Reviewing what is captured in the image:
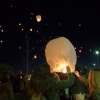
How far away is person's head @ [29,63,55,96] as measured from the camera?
339 cm

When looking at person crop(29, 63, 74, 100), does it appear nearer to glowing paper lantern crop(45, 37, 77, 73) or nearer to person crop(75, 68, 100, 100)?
person crop(75, 68, 100, 100)

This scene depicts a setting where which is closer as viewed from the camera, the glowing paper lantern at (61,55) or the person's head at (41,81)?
the person's head at (41,81)

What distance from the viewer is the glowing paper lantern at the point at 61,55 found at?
4258mm

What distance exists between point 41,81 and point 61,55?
1.05 metres

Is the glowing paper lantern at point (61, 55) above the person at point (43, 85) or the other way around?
above

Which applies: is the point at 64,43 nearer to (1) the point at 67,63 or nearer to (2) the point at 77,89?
(1) the point at 67,63

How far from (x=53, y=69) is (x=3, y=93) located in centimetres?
171

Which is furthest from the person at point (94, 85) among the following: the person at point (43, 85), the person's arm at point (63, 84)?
the person at point (43, 85)

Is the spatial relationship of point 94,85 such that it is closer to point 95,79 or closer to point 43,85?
point 95,79

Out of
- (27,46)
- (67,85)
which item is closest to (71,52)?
(67,85)

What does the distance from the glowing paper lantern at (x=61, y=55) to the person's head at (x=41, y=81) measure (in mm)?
811

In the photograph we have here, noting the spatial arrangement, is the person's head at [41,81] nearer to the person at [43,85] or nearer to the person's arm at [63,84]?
the person at [43,85]

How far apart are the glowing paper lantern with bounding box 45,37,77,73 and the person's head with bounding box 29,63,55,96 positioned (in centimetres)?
81

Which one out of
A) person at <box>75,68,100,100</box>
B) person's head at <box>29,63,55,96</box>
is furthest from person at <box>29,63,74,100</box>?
person at <box>75,68,100,100</box>
